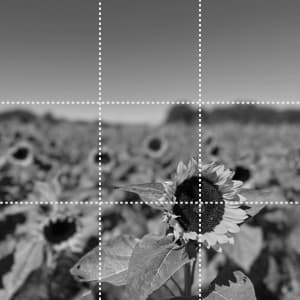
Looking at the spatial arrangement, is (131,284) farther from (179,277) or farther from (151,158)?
(151,158)

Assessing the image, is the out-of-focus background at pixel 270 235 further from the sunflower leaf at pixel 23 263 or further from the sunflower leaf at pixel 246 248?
the sunflower leaf at pixel 23 263

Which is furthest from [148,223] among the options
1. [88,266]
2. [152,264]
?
[152,264]

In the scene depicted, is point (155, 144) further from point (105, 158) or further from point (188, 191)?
point (188, 191)

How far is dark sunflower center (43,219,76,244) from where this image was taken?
249 centimetres

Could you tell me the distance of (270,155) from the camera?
191 inches

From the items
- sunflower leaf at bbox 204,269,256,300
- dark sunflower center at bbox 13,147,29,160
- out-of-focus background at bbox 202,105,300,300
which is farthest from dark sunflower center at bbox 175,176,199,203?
dark sunflower center at bbox 13,147,29,160

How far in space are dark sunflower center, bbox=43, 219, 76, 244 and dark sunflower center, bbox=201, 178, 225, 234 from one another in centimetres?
134

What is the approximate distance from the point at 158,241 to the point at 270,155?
3.80 metres

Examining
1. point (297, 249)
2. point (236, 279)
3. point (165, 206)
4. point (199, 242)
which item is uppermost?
point (165, 206)

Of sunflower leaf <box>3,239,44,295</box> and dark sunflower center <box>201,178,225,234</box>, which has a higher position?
dark sunflower center <box>201,178,225,234</box>

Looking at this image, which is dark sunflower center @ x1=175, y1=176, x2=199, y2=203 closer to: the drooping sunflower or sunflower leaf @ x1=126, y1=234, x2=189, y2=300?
the drooping sunflower

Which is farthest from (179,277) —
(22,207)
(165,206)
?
(165,206)

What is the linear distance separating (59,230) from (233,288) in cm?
145

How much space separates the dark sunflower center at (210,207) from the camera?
132 centimetres
